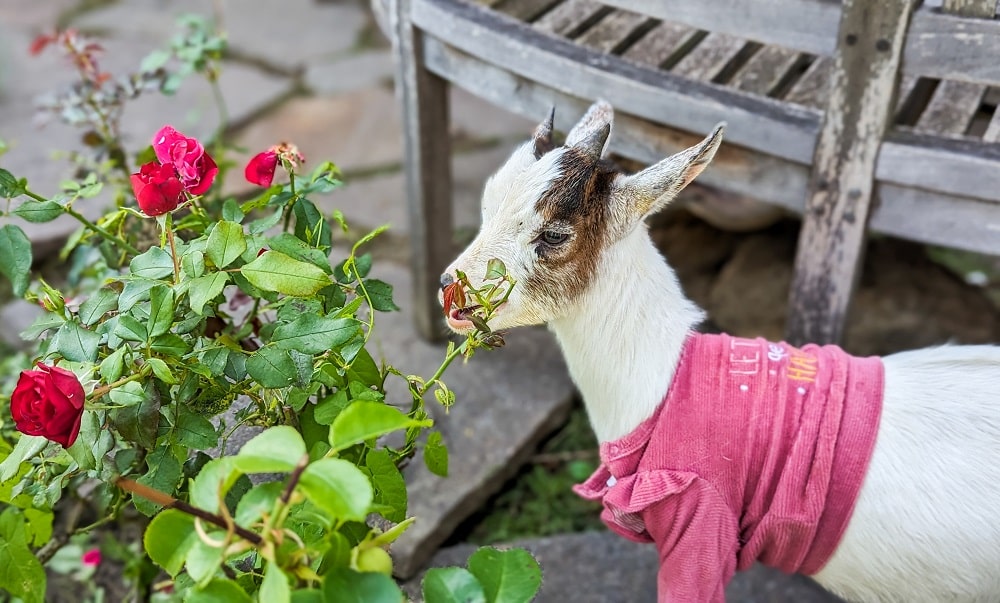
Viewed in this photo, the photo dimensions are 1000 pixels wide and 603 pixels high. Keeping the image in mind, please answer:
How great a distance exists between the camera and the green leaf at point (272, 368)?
1462 mm

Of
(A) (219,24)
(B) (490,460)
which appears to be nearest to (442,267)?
(B) (490,460)

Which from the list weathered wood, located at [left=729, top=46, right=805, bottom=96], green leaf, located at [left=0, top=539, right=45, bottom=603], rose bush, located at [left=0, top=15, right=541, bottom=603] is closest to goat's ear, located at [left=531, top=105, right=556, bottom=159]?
rose bush, located at [left=0, top=15, right=541, bottom=603]

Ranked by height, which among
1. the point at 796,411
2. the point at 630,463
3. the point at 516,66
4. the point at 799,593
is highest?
the point at 516,66

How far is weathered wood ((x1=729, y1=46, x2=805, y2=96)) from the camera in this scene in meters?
2.32

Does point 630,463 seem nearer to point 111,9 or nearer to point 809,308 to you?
point 809,308

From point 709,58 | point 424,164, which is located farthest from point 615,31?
point 424,164

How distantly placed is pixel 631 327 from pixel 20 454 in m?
1.05

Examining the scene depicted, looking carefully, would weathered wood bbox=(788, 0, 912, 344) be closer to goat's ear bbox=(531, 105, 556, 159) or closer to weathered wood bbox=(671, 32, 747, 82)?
weathered wood bbox=(671, 32, 747, 82)

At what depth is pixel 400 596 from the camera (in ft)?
3.66

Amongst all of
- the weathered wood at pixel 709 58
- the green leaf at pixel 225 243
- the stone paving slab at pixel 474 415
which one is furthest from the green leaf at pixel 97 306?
the weathered wood at pixel 709 58

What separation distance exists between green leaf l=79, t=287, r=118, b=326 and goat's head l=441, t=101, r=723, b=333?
567 mm

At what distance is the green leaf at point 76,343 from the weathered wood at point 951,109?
5.78ft

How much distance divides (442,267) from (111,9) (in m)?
3.10

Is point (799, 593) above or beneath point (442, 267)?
beneath
